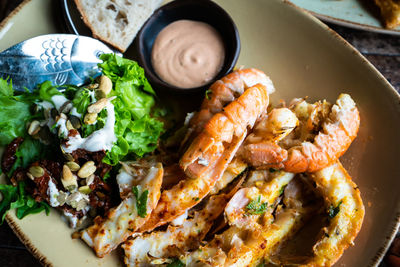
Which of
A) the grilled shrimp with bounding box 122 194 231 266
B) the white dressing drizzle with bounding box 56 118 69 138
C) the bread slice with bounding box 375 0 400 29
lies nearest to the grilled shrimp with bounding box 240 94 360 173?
the grilled shrimp with bounding box 122 194 231 266

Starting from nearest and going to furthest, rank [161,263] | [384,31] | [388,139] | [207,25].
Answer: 1. [161,263]
2. [388,139]
3. [207,25]
4. [384,31]

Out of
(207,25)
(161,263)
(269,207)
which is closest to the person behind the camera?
(161,263)

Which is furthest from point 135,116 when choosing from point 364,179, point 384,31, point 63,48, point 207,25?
point 384,31

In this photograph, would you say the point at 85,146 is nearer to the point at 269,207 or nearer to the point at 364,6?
the point at 269,207

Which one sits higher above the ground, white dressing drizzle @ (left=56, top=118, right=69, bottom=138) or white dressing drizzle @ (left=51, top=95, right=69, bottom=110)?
white dressing drizzle @ (left=51, top=95, right=69, bottom=110)

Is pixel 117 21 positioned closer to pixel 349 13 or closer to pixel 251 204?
pixel 251 204

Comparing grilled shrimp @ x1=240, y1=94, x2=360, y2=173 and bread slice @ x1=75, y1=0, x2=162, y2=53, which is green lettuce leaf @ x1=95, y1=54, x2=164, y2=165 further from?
grilled shrimp @ x1=240, y1=94, x2=360, y2=173
